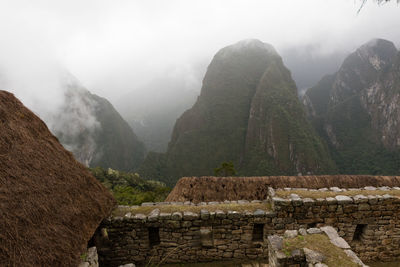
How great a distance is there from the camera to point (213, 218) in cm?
512

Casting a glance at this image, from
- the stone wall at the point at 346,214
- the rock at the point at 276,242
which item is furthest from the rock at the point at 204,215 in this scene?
the stone wall at the point at 346,214

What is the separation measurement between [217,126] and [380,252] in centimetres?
8540

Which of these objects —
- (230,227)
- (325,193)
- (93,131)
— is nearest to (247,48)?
(93,131)

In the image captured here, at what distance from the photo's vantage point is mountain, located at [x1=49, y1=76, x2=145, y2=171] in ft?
321

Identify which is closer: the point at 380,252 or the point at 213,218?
the point at 213,218

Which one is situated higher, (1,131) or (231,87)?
(231,87)

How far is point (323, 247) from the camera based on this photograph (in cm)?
381

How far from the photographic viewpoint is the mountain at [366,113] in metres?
82.4

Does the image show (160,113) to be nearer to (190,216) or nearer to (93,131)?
(93,131)

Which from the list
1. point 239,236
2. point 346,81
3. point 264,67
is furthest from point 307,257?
point 346,81

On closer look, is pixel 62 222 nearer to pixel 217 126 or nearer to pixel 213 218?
pixel 213 218

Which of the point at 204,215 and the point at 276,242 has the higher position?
the point at 204,215

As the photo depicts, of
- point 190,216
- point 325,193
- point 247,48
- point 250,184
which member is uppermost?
point 247,48

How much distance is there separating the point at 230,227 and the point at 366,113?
430 ft
